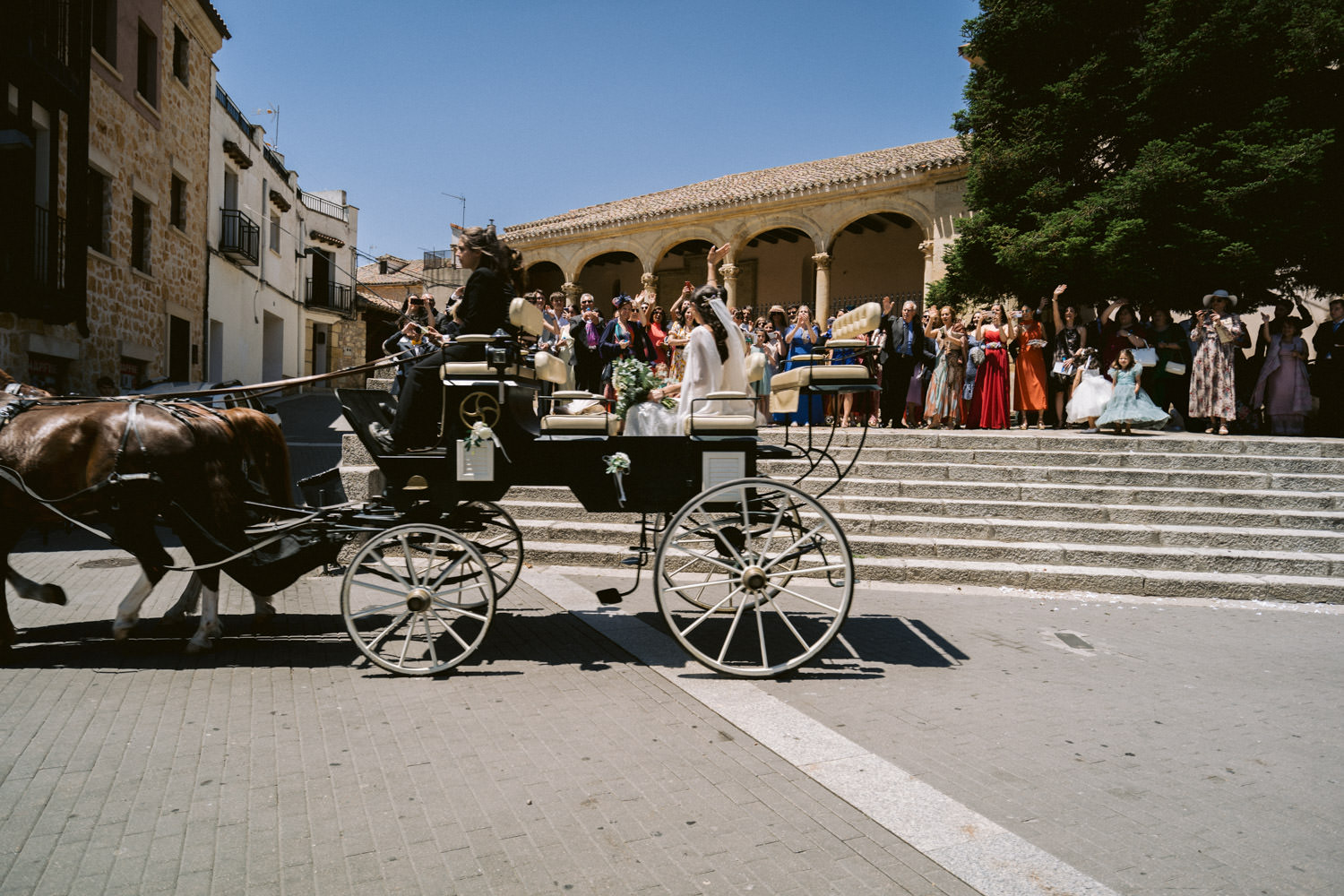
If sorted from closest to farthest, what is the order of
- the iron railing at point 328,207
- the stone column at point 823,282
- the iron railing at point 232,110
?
the iron railing at point 232,110, the stone column at point 823,282, the iron railing at point 328,207

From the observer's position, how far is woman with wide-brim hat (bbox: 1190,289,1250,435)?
407 inches

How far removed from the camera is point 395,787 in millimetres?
3100

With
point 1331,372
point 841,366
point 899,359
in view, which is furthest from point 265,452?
point 1331,372

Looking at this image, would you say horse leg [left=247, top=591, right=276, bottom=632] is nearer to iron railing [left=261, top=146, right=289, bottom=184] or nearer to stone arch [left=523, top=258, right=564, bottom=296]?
iron railing [left=261, top=146, right=289, bottom=184]

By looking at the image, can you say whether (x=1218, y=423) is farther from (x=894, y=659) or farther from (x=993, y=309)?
Result: (x=894, y=659)

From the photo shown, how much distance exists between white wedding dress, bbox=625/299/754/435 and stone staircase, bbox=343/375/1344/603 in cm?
255

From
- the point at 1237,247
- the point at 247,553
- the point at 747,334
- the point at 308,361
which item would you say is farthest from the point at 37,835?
the point at 308,361

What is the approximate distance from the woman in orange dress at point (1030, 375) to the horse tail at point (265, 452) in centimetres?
989

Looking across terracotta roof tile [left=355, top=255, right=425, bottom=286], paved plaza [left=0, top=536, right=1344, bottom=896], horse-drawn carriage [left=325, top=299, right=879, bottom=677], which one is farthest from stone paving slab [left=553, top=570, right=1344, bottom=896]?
terracotta roof tile [left=355, top=255, right=425, bottom=286]

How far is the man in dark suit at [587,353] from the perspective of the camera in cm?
1152

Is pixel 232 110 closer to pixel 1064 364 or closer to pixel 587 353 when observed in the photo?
pixel 587 353

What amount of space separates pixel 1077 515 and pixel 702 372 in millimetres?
4873

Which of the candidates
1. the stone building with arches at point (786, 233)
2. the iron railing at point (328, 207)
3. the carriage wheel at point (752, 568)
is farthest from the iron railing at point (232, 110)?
the carriage wheel at point (752, 568)

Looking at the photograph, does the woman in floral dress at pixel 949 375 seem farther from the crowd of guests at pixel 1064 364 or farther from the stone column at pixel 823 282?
the stone column at pixel 823 282
